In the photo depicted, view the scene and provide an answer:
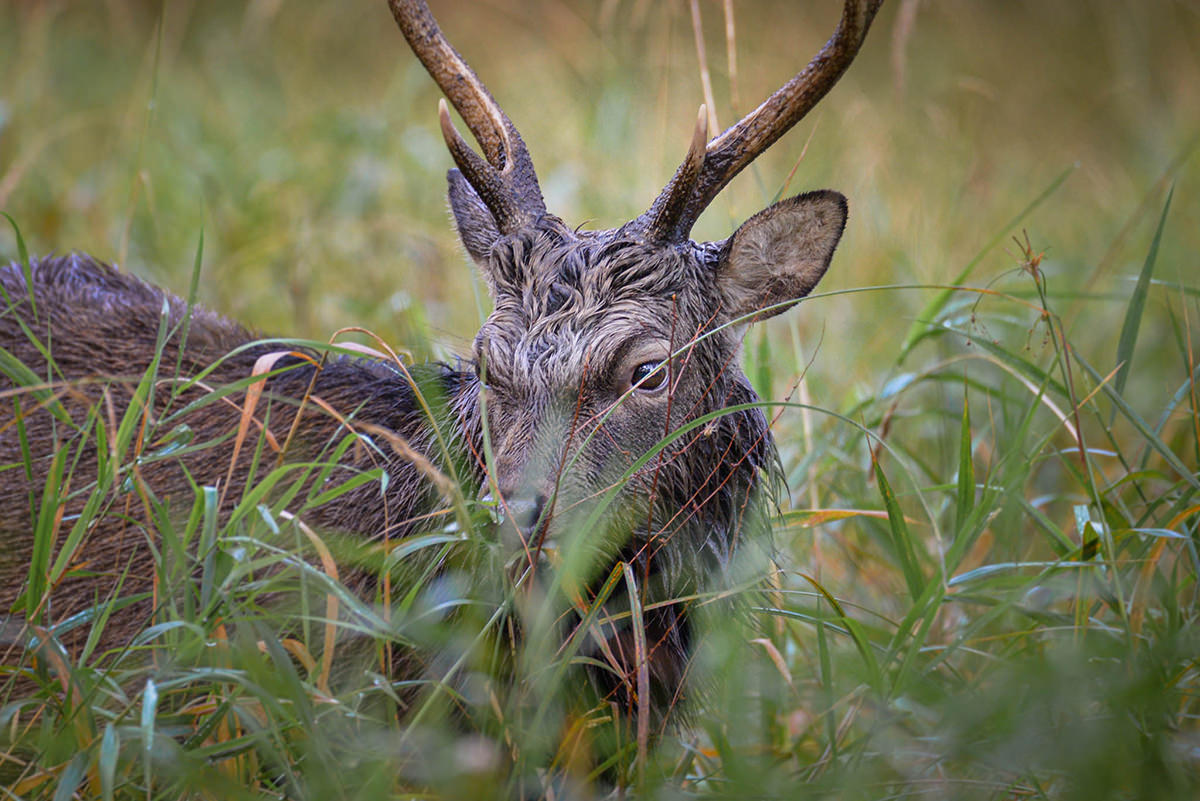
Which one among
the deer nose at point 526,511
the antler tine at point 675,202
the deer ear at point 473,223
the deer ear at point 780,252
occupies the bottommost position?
the deer nose at point 526,511

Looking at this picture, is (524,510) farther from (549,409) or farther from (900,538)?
(900,538)

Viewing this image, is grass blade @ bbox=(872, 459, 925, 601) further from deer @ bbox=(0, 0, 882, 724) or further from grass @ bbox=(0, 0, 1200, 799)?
deer @ bbox=(0, 0, 882, 724)

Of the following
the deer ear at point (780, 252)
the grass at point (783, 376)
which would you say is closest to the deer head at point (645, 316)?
the deer ear at point (780, 252)

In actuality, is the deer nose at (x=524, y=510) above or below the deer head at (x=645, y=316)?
below

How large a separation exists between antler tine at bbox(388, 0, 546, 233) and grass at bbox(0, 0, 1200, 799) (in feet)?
2.02

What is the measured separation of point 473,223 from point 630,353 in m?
0.86

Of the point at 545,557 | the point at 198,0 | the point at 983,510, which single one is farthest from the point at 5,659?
the point at 198,0

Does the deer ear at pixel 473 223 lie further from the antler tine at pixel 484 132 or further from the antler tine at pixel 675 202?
the antler tine at pixel 675 202

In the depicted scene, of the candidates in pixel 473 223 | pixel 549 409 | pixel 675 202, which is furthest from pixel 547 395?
pixel 473 223

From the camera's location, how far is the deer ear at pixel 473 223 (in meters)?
3.35

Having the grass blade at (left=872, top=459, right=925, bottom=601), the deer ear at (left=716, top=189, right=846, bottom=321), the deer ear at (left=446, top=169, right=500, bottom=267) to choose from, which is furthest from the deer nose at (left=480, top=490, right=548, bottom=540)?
the deer ear at (left=446, top=169, right=500, bottom=267)

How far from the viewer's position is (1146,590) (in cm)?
286

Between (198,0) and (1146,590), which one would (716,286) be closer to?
(1146,590)

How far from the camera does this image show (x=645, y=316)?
291cm
